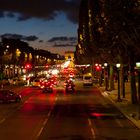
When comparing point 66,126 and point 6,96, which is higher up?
point 6,96

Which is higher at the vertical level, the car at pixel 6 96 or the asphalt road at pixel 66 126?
the car at pixel 6 96

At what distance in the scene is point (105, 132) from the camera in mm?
26922

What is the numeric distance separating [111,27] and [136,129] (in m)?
9.40

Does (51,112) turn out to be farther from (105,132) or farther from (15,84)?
(15,84)

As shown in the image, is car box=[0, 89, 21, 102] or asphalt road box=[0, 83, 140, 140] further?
car box=[0, 89, 21, 102]

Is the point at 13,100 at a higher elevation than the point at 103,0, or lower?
lower

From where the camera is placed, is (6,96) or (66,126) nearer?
(66,126)

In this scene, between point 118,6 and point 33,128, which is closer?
point 33,128

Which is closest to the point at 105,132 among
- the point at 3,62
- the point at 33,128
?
the point at 33,128

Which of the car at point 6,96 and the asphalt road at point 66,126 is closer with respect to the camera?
the asphalt road at point 66,126

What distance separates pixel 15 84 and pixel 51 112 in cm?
7079

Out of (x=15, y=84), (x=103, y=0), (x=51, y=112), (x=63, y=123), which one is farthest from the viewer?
(x=15, y=84)

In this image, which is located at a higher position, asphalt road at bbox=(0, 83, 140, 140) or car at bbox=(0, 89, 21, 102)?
car at bbox=(0, 89, 21, 102)

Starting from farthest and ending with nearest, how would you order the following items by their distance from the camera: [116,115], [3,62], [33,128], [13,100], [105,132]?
[3,62] < [13,100] < [116,115] < [33,128] < [105,132]
